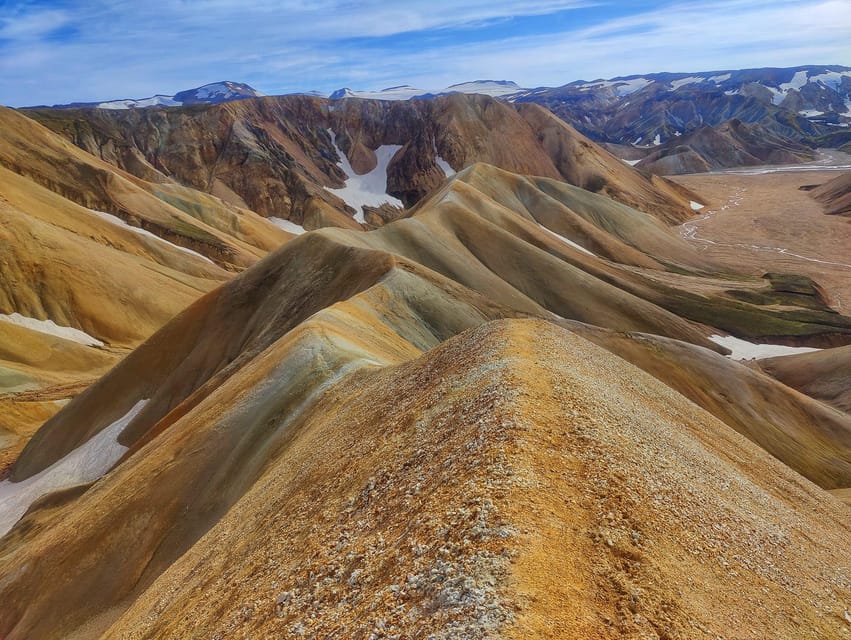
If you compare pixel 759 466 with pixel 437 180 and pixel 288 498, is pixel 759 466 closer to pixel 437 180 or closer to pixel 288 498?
pixel 288 498

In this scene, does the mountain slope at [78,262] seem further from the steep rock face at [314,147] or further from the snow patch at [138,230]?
the steep rock face at [314,147]

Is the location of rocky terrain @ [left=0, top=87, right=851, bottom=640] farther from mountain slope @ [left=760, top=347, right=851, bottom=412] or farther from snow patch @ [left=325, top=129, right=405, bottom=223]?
snow patch @ [left=325, top=129, right=405, bottom=223]

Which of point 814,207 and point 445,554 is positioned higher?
point 445,554

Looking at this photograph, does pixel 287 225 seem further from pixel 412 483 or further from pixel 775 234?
pixel 412 483

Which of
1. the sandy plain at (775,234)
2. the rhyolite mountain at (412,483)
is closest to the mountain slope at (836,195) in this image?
the sandy plain at (775,234)

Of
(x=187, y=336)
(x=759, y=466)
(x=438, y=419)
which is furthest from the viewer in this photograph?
(x=187, y=336)

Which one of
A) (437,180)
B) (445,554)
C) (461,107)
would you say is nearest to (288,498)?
(445,554)
